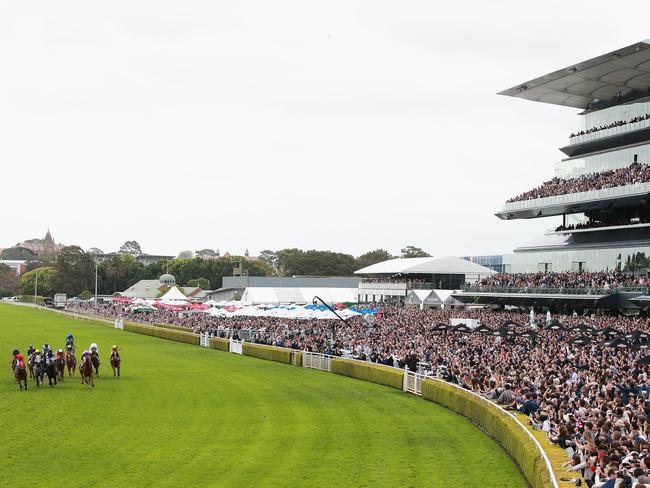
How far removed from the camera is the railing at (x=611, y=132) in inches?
2087

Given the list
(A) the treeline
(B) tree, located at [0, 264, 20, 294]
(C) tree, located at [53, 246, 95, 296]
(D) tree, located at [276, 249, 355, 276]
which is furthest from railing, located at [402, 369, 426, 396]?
(B) tree, located at [0, 264, 20, 294]

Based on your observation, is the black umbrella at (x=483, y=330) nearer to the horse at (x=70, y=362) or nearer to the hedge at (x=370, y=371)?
the hedge at (x=370, y=371)

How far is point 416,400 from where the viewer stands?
2625 cm

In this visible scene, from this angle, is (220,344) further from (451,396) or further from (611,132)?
(611,132)

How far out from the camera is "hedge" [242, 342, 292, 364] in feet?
132

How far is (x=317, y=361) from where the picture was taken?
3716 centimetres

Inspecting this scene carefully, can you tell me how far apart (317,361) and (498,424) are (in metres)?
19.2

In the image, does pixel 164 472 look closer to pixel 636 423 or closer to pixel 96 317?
pixel 636 423

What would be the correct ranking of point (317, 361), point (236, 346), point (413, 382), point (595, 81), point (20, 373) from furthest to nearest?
point (595, 81) → point (236, 346) → point (317, 361) → point (413, 382) → point (20, 373)

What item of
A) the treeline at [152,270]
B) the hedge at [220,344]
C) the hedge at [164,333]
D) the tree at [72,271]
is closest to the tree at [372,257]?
the treeline at [152,270]

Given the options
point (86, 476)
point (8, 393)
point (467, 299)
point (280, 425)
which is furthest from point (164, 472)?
point (467, 299)

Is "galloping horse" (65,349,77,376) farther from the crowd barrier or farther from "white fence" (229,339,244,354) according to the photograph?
"white fence" (229,339,244,354)

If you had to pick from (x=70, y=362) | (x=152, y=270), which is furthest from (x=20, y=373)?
(x=152, y=270)

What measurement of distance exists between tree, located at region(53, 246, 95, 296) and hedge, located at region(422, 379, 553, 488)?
5080 inches
